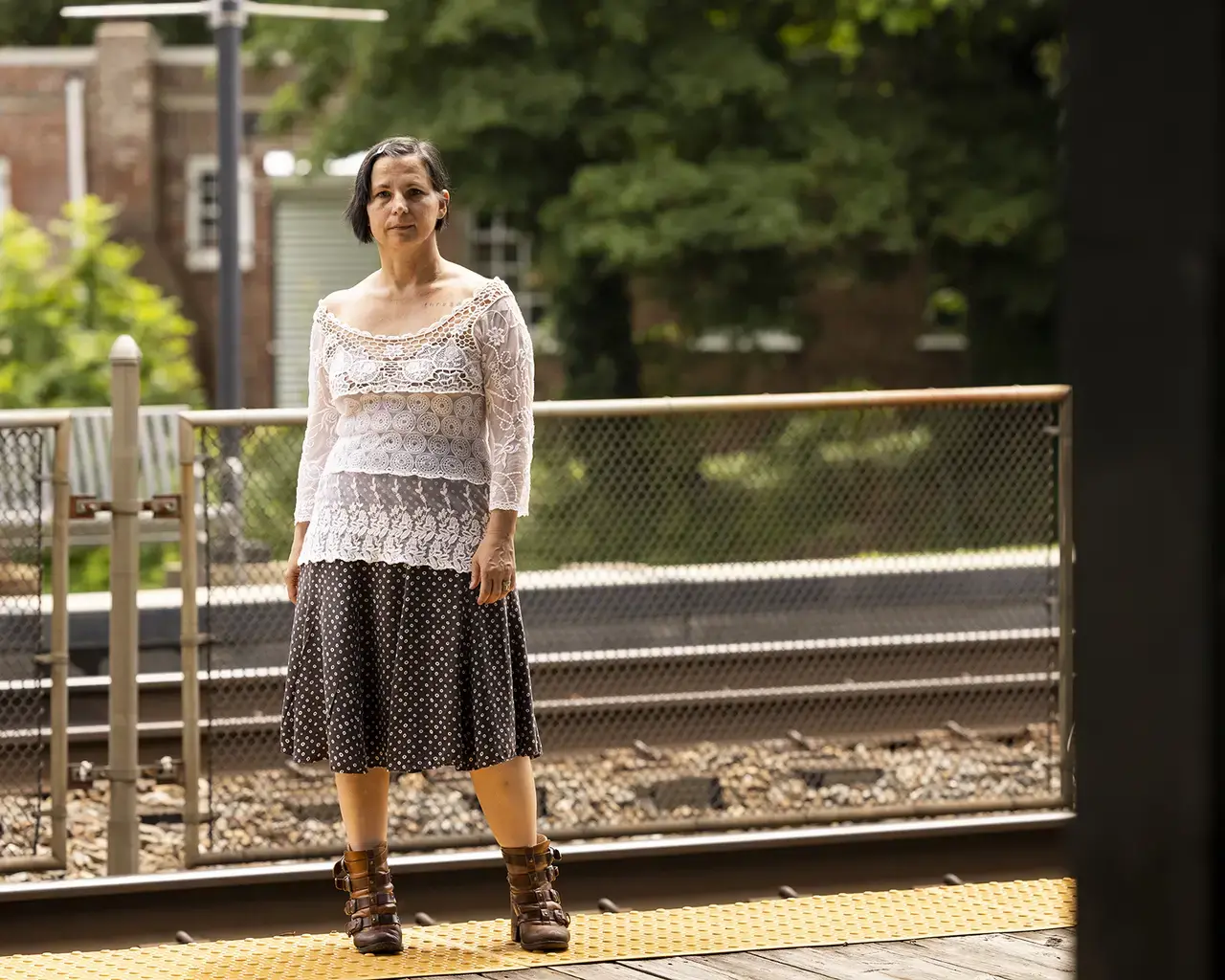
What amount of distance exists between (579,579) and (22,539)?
1.61 m

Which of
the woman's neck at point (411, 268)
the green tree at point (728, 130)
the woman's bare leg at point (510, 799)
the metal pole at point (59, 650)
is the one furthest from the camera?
the green tree at point (728, 130)

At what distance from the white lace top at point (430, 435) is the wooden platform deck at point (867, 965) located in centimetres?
91

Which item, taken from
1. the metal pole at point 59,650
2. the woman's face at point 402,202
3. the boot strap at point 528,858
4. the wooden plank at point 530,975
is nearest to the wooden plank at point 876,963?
the wooden plank at point 530,975

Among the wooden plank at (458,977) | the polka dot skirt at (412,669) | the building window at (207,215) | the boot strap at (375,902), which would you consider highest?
the building window at (207,215)

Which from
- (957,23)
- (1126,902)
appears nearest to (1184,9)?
(1126,902)

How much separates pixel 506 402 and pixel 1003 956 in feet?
5.30

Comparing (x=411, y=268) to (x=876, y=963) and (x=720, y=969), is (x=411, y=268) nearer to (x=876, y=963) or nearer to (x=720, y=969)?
(x=720, y=969)

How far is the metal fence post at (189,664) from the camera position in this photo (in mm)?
5160

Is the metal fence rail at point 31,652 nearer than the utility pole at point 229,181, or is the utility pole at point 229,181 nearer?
the metal fence rail at point 31,652

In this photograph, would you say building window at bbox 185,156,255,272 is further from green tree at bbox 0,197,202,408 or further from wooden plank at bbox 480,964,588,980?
wooden plank at bbox 480,964,588,980

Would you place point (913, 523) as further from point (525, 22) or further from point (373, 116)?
point (373, 116)

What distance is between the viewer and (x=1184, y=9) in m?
1.54

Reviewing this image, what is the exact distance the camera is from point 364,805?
4156 millimetres

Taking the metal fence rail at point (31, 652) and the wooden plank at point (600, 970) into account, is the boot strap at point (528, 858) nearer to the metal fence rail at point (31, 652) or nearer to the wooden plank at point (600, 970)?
the wooden plank at point (600, 970)
